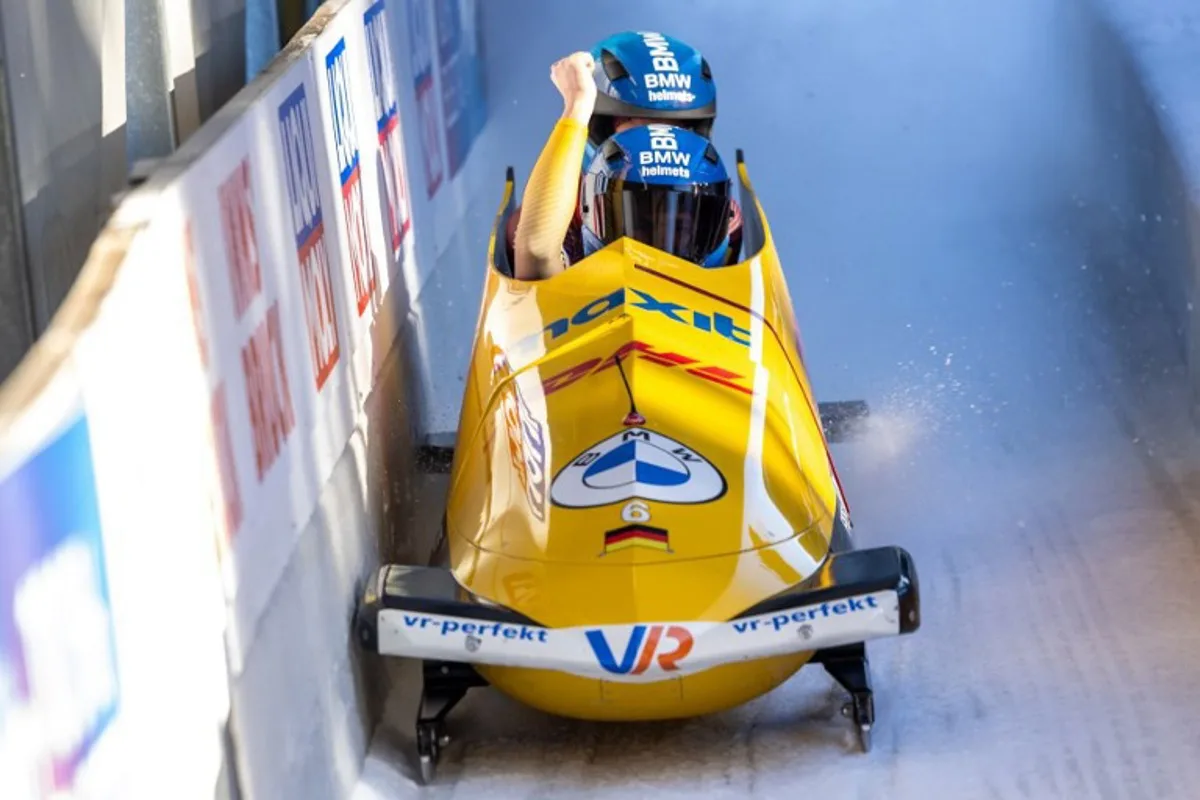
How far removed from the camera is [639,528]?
299 cm

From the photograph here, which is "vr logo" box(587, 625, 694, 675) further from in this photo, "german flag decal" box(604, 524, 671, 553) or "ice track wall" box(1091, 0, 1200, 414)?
"ice track wall" box(1091, 0, 1200, 414)

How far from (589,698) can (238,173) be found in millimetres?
977

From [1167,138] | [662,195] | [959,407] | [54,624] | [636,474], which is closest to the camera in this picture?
[54,624]

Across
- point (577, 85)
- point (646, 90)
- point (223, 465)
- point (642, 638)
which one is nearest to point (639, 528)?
point (642, 638)

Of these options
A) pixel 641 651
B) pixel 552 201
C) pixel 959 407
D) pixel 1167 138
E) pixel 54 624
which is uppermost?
pixel 54 624

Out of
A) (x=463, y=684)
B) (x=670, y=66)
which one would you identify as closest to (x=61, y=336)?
(x=463, y=684)

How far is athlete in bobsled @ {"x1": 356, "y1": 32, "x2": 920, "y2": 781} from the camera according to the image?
2889 mm

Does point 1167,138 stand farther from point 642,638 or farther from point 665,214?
Answer: point 642,638

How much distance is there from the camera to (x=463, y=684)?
3.19m

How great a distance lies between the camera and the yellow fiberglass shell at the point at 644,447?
2951mm

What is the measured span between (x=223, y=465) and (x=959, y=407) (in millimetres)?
2861

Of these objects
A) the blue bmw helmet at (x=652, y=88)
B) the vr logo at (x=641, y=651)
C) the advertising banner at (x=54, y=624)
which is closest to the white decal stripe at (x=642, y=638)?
the vr logo at (x=641, y=651)

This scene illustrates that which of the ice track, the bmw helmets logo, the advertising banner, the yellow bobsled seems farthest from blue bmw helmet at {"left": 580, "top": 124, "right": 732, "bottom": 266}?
the advertising banner

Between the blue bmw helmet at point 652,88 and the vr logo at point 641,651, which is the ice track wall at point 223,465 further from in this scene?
the blue bmw helmet at point 652,88
